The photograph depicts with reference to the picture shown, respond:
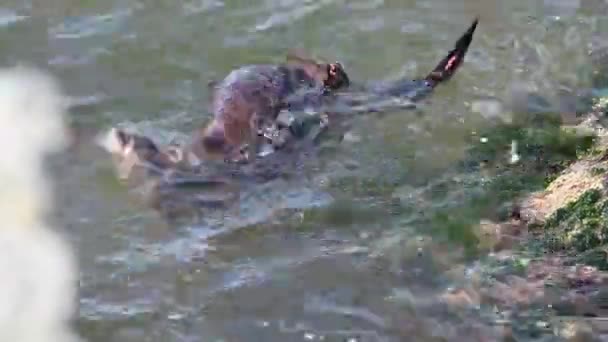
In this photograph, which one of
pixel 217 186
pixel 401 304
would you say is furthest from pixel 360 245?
pixel 217 186

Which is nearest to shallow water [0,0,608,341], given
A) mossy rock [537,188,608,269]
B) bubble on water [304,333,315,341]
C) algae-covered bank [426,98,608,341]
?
bubble on water [304,333,315,341]

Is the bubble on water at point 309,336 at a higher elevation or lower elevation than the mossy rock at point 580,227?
lower

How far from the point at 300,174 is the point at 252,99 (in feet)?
1.45

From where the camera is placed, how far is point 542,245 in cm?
401

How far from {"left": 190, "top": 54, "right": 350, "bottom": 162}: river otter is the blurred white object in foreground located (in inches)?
29.4

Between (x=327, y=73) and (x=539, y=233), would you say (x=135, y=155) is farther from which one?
(x=539, y=233)

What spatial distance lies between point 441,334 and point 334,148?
4.82ft

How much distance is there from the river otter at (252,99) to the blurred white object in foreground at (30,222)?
75 cm

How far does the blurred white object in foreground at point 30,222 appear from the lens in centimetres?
370

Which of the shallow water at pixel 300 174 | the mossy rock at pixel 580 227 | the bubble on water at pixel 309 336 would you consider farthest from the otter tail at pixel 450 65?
the bubble on water at pixel 309 336

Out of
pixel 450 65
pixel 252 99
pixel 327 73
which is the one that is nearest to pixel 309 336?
pixel 252 99

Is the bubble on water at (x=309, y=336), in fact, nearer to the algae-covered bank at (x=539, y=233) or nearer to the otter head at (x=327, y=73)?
the algae-covered bank at (x=539, y=233)

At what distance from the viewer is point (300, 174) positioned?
4.59m

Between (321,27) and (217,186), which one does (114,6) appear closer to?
(321,27)
